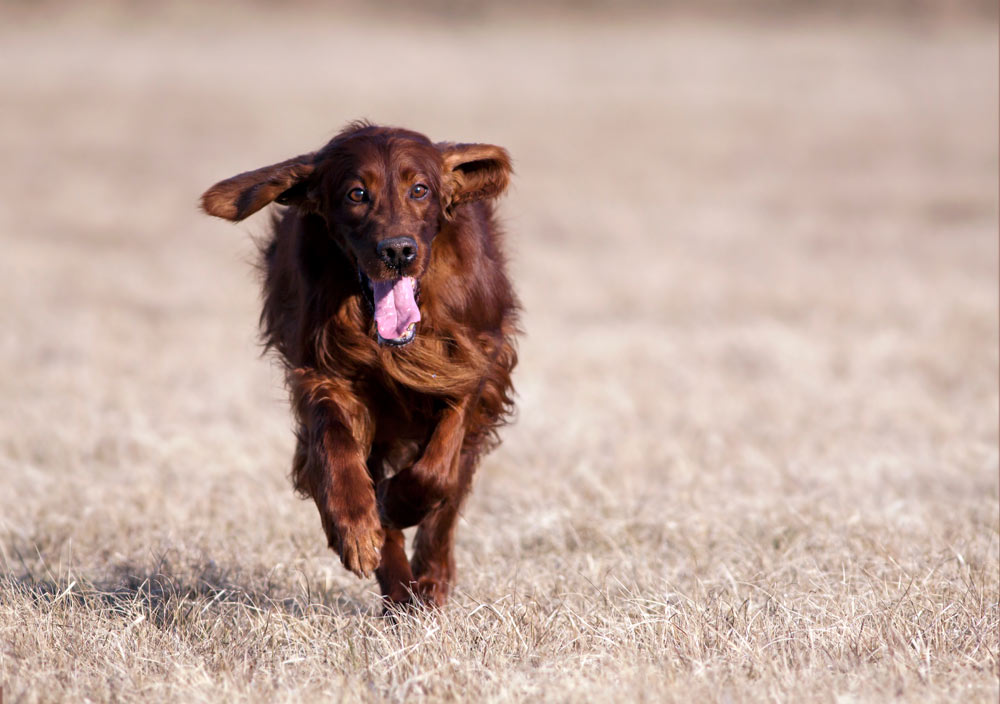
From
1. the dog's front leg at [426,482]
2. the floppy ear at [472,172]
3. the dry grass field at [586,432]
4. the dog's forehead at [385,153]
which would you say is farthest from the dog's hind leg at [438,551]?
the dog's forehead at [385,153]

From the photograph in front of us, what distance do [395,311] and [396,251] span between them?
0.21 meters

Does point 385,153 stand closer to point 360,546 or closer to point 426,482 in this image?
point 426,482

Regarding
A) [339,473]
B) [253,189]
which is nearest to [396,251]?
[253,189]

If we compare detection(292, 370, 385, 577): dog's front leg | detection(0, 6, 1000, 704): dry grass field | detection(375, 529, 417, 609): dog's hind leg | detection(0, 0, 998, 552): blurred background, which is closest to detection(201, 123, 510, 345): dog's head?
detection(292, 370, 385, 577): dog's front leg

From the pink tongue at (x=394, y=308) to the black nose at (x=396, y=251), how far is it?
9 centimetres

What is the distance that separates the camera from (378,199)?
3.56 m

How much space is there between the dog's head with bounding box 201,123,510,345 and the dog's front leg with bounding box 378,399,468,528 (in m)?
0.36

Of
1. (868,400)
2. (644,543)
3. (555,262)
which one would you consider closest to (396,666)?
(644,543)

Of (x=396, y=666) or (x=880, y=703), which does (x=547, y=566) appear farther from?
(x=880, y=703)

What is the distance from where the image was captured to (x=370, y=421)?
377cm

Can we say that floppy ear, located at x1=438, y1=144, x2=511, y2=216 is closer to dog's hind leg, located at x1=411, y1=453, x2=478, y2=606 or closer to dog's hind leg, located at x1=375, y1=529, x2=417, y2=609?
dog's hind leg, located at x1=411, y1=453, x2=478, y2=606

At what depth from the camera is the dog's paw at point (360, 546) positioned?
3.34 meters

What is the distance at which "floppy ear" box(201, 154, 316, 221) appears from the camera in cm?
359

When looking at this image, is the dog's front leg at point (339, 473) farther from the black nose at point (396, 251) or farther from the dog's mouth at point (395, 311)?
the black nose at point (396, 251)
